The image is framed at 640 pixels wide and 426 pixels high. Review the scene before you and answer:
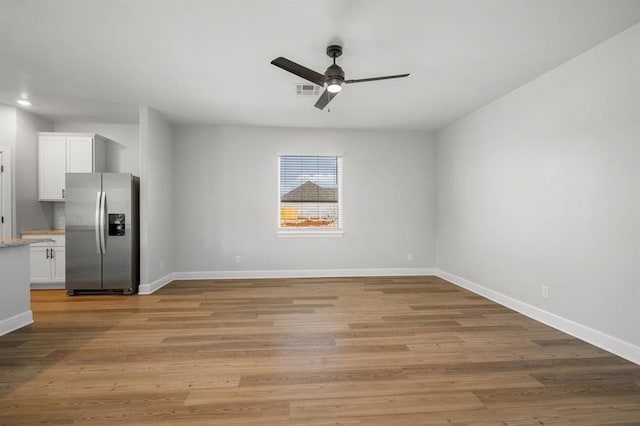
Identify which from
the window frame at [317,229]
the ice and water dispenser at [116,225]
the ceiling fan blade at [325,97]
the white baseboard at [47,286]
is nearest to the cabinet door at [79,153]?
the ice and water dispenser at [116,225]

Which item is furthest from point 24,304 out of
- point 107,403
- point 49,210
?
point 49,210

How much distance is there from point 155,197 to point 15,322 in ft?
7.27

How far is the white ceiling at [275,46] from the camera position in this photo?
2260 millimetres

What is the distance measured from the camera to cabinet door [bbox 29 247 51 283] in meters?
4.54

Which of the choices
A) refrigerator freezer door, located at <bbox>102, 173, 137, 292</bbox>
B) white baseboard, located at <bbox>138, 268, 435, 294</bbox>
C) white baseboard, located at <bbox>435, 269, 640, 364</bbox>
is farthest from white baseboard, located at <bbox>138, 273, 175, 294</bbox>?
white baseboard, located at <bbox>435, 269, 640, 364</bbox>

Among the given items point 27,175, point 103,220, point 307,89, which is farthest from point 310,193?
point 27,175

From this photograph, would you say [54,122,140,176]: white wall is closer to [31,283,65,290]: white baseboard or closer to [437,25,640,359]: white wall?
[31,283,65,290]: white baseboard

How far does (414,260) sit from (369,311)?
8.08 ft

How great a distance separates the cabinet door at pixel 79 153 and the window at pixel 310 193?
125 inches

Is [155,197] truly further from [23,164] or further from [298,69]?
[298,69]

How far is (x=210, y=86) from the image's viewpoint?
3.67m

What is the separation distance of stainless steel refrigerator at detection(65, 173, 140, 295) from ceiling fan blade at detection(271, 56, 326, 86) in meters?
3.25

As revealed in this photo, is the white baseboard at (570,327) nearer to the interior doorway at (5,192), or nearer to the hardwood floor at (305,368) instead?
the hardwood floor at (305,368)

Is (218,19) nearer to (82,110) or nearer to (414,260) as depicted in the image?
(82,110)
